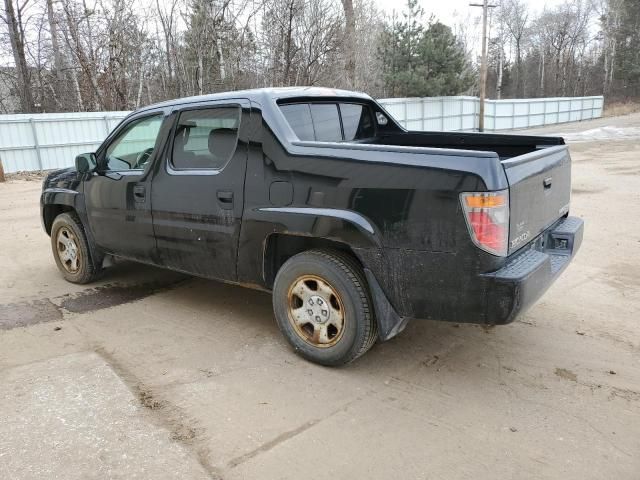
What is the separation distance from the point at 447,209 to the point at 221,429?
1740 mm

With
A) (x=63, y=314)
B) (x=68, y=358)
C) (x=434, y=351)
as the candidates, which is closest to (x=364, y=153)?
(x=434, y=351)

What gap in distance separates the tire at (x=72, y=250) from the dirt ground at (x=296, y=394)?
1.02ft

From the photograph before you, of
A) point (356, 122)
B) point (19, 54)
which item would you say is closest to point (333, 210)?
point (356, 122)

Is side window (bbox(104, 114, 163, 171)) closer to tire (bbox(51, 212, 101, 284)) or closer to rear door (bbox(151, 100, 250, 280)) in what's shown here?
rear door (bbox(151, 100, 250, 280))

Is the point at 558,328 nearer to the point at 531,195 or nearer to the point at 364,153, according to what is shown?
the point at 531,195

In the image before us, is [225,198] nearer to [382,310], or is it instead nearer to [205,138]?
[205,138]

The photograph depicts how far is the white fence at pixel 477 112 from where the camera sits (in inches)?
1091

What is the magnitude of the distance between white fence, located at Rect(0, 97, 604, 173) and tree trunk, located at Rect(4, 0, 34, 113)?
4470mm

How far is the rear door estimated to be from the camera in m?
3.75

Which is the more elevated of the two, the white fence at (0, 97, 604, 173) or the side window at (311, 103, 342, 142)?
the side window at (311, 103, 342, 142)

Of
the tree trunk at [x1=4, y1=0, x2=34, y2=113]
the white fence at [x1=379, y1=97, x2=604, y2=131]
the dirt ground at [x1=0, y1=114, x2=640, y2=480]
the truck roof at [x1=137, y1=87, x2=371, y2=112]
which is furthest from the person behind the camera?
the white fence at [x1=379, y1=97, x2=604, y2=131]

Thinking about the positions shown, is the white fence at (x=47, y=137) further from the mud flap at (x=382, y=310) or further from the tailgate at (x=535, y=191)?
the tailgate at (x=535, y=191)

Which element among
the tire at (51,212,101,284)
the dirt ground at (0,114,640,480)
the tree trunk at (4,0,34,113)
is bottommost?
the dirt ground at (0,114,640,480)

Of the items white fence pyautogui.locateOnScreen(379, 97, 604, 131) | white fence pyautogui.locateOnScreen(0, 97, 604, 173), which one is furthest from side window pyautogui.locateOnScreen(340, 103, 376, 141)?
white fence pyautogui.locateOnScreen(379, 97, 604, 131)
